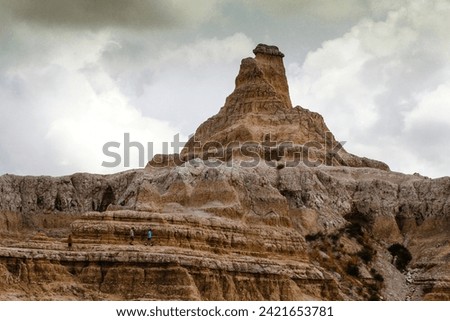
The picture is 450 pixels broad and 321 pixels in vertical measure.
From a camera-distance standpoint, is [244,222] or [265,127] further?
[265,127]

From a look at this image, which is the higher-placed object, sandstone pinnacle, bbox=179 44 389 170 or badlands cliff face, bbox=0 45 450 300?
sandstone pinnacle, bbox=179 44 389 170

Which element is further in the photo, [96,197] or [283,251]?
[96,197]

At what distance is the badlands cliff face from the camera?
109 metres

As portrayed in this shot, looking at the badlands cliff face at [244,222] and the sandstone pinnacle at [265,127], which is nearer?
the badlands cliff face at [244,222]

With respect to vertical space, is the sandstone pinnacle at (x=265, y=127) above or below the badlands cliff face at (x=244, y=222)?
above

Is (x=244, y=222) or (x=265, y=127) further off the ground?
(x=265, y=127)

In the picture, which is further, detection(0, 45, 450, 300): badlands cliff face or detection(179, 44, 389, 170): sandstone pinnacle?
detection(179, 44, 389, 170): sandstone pinnacle

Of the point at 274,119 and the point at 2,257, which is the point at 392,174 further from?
the point at 2,257

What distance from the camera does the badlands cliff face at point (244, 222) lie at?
109312mm

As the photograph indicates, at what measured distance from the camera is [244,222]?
401ft

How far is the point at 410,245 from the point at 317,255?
34.1 ft

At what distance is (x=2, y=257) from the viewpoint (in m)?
106

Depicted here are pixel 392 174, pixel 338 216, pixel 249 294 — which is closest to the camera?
pixel 249 294

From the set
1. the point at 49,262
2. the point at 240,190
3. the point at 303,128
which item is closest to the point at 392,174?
the point at 303,128
